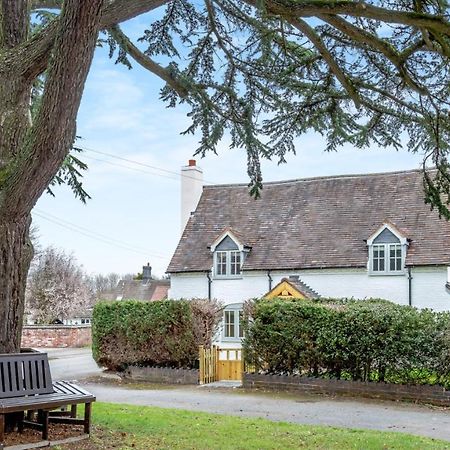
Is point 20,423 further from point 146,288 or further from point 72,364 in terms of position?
point 146,288

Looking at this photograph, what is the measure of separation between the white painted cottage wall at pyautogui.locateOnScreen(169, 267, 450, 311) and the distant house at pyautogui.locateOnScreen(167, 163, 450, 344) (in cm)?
4

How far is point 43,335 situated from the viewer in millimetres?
32906

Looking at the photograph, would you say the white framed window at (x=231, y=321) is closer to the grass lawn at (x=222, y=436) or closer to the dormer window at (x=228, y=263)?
the dormer window at (x=228, y=263)

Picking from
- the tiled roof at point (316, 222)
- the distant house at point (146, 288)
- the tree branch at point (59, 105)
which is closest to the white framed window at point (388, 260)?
the tiled roof at point (316, 222)

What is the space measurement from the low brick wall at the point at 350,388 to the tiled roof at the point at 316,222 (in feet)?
31.1

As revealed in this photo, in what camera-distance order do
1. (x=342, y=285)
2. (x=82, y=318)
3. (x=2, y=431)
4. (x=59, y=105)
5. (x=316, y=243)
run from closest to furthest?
(x=59, y=105) < (x=2, y=431) < (x=342, y=285) < (x=316, y=243) < (x=82, y=318)

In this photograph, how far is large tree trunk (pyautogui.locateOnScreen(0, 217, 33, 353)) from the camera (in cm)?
750

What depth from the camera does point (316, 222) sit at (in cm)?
2664

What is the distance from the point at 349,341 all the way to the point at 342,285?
992 centimetres

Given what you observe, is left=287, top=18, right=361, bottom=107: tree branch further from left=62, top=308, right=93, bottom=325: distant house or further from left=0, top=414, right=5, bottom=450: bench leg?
left=62, top=308, right=93, bottom=325: distant house

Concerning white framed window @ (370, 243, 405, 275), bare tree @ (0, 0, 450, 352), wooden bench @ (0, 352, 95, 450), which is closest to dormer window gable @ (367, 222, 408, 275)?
white framed window @ (370, 243, 405, 275)

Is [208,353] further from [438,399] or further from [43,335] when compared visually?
[43,335]

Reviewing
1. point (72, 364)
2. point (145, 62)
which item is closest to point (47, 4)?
point (145, 62)

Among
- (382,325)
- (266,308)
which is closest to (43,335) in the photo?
(266,308)
